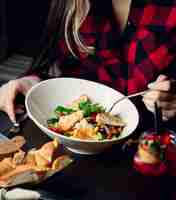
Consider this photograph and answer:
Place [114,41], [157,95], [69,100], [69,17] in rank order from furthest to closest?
[114,41], [69,17], [69,100], [157,95]

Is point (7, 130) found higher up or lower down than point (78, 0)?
lower down

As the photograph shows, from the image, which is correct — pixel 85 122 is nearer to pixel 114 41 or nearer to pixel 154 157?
pixel 154 157

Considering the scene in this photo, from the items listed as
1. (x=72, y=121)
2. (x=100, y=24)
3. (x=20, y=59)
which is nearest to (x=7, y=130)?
(x=72, y=121)

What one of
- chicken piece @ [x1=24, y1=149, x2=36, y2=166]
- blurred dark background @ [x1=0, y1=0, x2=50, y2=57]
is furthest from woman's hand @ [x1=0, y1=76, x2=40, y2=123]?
blurred dark background @ [x1=0, y1=0, x2=50, y2=57]

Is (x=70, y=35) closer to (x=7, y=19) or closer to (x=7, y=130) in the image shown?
(x=7, y=130)

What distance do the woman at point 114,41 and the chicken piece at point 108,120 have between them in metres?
0.29

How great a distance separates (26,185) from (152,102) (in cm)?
38

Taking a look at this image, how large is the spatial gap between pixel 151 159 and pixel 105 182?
11cm

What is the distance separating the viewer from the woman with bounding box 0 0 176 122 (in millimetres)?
1351

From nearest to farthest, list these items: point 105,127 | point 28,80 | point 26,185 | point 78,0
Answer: point 26,185, point 105,127, point 28,80, point 78,0

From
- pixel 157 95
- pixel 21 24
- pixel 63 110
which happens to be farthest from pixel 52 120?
pixel 21 24

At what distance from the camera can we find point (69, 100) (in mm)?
1173

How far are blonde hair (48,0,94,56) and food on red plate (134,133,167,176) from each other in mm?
543

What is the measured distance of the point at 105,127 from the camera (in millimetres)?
1019
